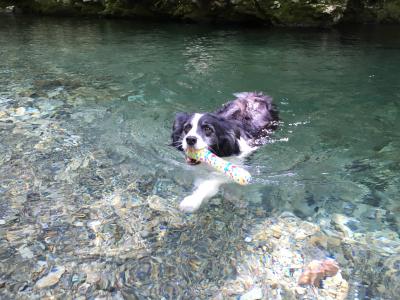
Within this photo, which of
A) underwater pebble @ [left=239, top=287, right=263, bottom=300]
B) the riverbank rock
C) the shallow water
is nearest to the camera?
underwater pebble @ [left=239, top=287, right=263, bottom=300]

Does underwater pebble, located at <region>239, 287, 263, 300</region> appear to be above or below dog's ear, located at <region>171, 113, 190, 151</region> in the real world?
below

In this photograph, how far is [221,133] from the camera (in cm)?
432

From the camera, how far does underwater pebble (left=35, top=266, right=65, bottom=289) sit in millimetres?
2898

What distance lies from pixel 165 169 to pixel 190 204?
871mm

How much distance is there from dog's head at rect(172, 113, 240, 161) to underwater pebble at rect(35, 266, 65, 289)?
5.31ft

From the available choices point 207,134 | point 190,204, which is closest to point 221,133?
point 207,134

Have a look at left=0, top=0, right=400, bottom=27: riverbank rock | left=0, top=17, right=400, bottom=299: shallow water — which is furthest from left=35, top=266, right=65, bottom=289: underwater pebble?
left=0, top=0, right=400, bottom=27: riverbank rock

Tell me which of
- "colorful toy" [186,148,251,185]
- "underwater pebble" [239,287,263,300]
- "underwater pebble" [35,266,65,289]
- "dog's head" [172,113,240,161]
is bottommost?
"underwater pebble" [35,266,65,289]

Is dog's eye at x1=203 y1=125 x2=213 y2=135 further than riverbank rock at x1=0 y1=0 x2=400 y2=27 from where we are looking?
No

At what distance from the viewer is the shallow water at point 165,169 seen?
3109 millimetres

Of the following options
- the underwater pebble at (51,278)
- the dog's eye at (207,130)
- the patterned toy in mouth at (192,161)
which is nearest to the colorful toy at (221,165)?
the patterned toy in mouth at (192,161)

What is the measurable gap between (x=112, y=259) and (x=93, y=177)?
1.39 meters

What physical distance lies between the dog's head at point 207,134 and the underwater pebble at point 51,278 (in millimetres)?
1619

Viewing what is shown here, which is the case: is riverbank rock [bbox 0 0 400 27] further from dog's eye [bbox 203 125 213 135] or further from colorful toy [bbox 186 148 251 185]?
colorful toy [bbox 186 148 251 185]
